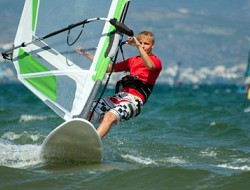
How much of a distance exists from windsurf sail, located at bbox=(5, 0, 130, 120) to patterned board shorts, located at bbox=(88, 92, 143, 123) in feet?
1.25

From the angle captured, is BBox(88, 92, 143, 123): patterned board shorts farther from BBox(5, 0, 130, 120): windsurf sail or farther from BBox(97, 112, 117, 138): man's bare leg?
BBox(5, 0, 130, 120): windsurf sail

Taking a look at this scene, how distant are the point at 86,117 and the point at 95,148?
0.35 metres

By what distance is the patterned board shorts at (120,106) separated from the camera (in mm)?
7734

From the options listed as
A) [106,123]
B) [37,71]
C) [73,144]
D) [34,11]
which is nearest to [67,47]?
[37,71]

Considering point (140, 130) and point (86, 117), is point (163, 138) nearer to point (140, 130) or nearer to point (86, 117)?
point (140, 130)

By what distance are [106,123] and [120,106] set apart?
30 centimetres

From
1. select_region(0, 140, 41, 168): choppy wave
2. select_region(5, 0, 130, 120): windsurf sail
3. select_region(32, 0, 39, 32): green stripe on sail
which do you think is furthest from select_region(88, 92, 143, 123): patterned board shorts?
select_region(32, 0, 39, 32): green stripe on sail

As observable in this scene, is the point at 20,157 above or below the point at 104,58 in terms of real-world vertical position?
below

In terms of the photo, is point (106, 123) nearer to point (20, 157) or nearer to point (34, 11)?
point (20, 157)

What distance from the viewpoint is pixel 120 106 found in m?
7.75

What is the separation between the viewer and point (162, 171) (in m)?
7.34

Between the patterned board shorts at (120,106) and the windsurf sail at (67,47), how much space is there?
379 mm

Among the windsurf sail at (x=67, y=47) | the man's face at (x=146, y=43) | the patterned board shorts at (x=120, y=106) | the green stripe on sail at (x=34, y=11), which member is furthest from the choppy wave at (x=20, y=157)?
the man's face at (x=146, y=43)

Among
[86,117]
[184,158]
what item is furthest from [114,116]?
[184,158]
